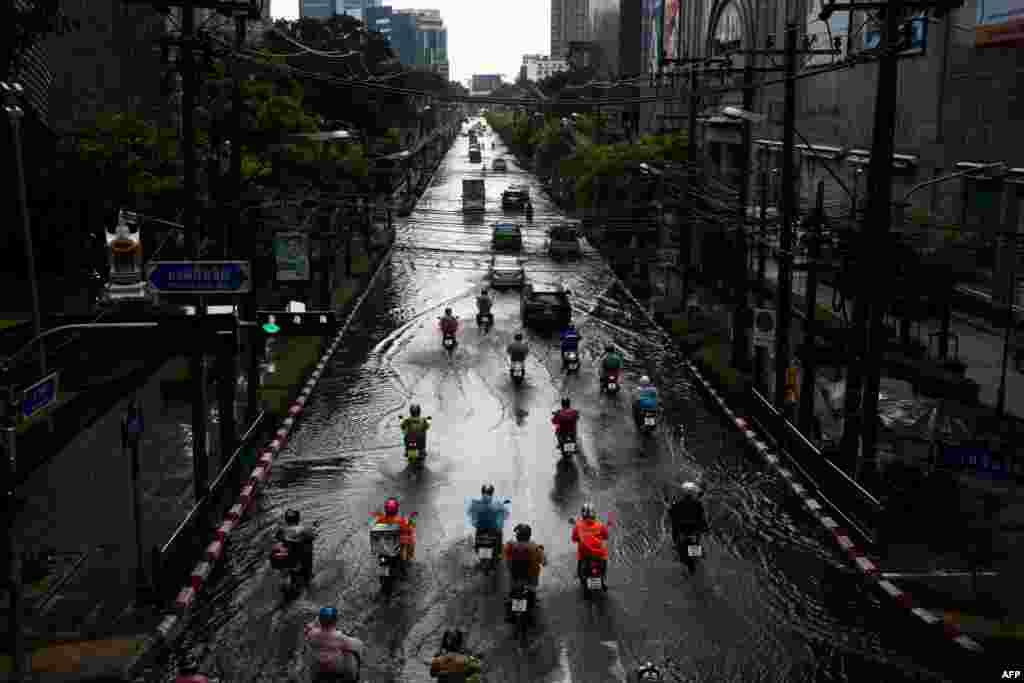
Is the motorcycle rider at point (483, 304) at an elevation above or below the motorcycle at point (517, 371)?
above

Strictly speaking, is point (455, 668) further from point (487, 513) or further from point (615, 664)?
point (487, 513)

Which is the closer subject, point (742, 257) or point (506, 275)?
point (742, 257)

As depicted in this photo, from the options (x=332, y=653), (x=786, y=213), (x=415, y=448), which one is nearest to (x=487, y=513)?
(x=332, y=653)

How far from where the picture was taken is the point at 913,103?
37562 mm

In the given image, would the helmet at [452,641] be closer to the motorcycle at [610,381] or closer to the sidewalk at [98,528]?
the sidewalk at [98,528]

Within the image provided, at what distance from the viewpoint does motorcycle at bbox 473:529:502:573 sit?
1641 cm

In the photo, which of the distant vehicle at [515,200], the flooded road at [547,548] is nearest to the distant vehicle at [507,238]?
the distant vehicle at [515,200]

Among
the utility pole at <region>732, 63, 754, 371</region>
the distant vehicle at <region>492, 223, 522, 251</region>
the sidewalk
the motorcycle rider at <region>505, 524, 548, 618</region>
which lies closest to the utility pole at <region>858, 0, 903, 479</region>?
the motorcycle rider at <region>505, 524, 548, 618</region>

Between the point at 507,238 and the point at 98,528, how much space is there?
38143 mm

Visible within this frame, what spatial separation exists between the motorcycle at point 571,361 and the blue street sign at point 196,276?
14.8 m

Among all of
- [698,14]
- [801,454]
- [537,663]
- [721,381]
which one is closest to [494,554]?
[537,663]

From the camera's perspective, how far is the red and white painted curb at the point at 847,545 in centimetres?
1433

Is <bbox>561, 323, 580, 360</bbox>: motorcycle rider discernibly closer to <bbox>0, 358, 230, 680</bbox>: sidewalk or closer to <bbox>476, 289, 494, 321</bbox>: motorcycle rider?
<bbox>476, 289, 494, 321</bbox>: motorcycle rider

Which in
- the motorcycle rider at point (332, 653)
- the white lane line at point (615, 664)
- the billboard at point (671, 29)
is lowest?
the white lane line at point (615, 664)
